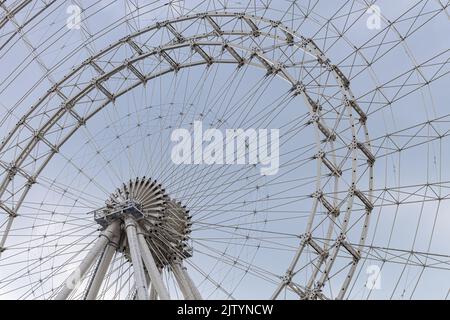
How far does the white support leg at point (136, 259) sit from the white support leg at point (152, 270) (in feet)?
1.04

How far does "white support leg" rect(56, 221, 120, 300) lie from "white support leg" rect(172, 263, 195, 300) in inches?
115

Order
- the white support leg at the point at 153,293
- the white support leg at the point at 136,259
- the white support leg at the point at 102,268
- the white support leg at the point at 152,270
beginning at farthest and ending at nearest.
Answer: the white support leg at the point at 153,293
the white support leg at the point at 102,268
the white support leg at the point at 152,270
the white support leg at the point at 136,259

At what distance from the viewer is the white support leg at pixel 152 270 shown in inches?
1199

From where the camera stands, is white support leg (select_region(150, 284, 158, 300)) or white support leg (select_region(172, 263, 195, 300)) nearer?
white support leg (select_region(172, 263, 195, 300))

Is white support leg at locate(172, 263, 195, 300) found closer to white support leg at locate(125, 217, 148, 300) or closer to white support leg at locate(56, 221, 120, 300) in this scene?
white support leg at locate(125, 217, 148, 300)

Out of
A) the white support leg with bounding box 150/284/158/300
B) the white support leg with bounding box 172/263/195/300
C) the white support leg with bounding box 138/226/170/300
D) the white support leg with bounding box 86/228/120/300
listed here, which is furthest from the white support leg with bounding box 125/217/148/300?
the white support leg with bounding box 172/263/195/300

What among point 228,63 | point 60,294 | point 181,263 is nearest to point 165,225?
point 181,263

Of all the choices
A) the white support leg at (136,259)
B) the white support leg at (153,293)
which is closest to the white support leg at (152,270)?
the white support leg at (136,259)

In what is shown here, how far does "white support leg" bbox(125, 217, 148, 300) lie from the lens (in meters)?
29.5

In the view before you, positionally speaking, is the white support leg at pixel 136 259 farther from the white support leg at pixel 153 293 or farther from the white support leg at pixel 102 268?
the white support leg at pixel 153 293

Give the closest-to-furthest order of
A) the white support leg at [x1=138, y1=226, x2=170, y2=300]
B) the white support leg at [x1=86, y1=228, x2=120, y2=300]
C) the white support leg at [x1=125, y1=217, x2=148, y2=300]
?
1. the white support leg at [x1=125, y1=217, x2=148, y2=300]
2. the white support leg at [x1=138, y1=226, x2=170, y2=300]
3. the white support leg at [x1=86, y1=228, x2=120, y2=300]

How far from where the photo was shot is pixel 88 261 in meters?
32.7

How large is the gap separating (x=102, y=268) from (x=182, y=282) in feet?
10.6

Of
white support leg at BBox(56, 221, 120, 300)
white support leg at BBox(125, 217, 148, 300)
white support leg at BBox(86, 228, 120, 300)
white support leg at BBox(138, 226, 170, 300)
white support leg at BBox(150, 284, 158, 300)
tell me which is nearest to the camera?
white support leg at BBox(125, 217, 148, 300)
